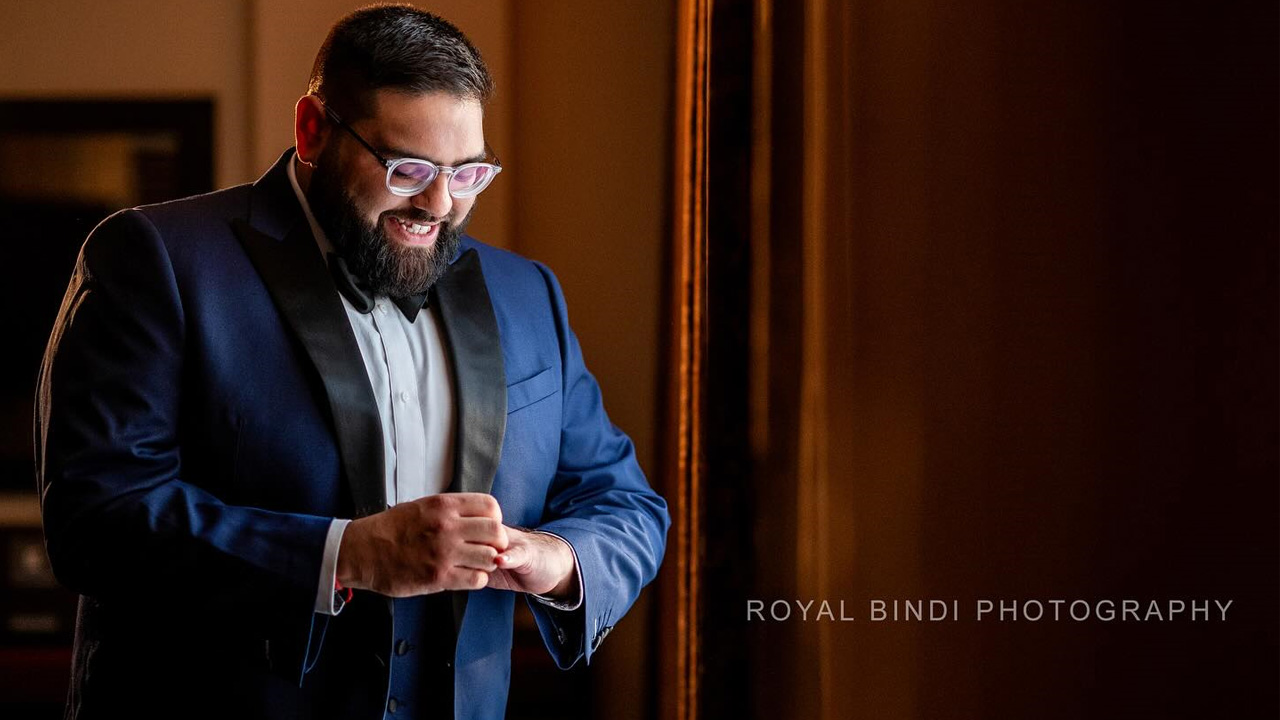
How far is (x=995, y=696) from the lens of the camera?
1.38 m

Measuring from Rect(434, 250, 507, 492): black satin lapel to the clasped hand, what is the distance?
0.16 meters

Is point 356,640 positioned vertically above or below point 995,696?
above

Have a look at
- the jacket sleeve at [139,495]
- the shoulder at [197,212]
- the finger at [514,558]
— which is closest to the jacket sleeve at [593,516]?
the finger at [514,558]

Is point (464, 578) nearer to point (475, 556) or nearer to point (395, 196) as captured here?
point (475, 556)

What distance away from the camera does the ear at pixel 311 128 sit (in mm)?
1322

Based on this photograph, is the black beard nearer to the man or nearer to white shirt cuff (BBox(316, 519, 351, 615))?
the man

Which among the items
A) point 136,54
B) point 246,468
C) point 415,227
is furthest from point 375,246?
point 136,54

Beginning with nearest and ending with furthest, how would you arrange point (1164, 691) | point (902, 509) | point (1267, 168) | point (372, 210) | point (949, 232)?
point (1267, 168), point (1164, 691), point (372, 210), point (949, 232), point (902, 509)

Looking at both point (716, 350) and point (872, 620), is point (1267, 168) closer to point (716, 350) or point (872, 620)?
point (872, 620)

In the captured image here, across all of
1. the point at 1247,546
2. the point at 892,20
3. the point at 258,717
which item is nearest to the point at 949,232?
the point at 892,20

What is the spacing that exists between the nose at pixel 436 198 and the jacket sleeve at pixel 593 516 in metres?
0.25

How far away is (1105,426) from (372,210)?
0.89m

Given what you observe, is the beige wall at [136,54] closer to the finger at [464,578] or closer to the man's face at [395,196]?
the man's face at [395,196]

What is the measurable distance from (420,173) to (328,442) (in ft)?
1.08
